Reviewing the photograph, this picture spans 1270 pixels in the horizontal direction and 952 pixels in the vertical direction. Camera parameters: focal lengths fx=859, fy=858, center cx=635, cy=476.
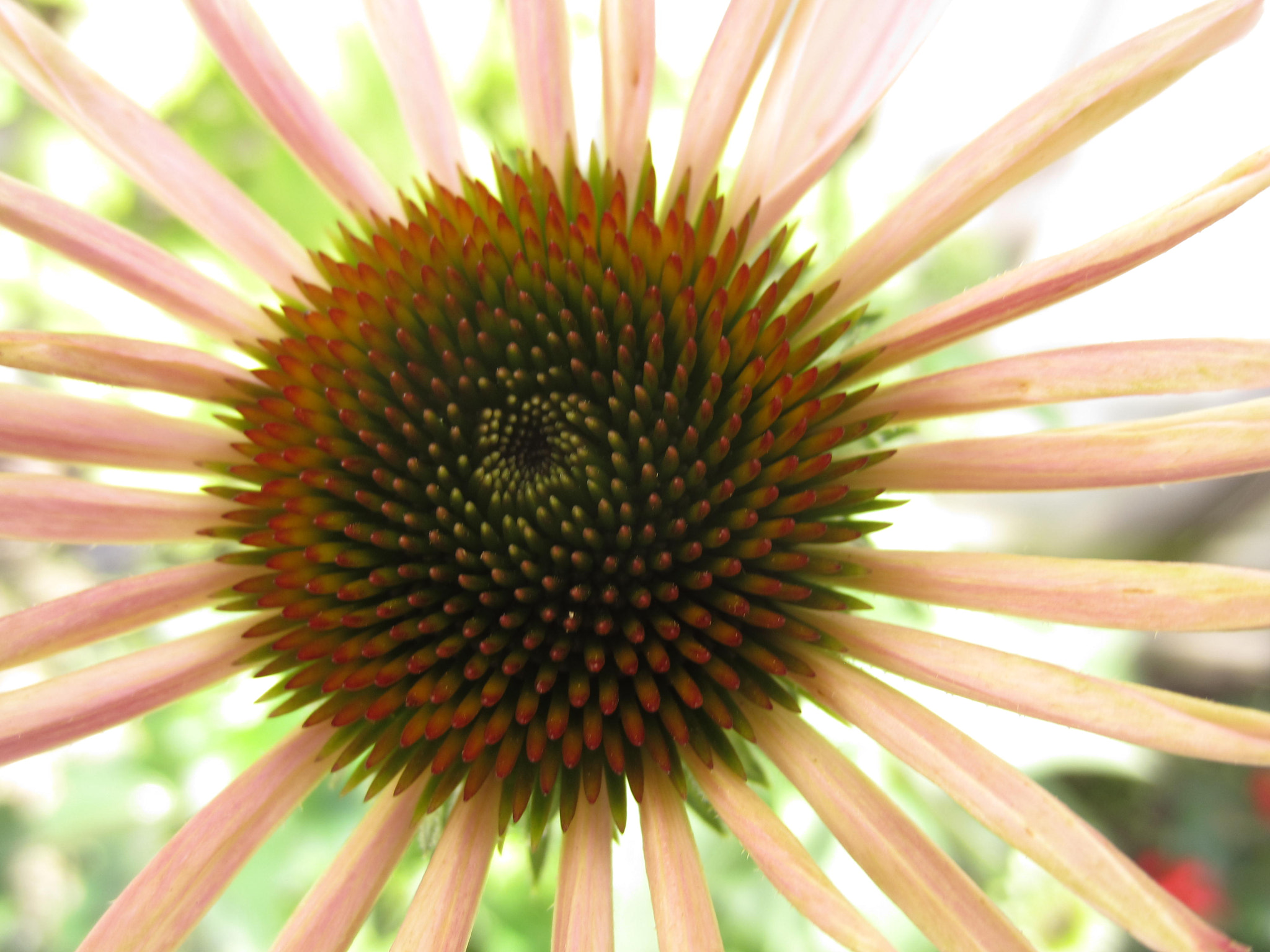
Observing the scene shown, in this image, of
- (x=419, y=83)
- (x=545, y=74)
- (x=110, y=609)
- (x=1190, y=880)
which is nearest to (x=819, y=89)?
(x=545, y=74)

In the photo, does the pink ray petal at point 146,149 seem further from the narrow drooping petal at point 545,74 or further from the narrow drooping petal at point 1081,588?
the narrow drooping petal at point 1081,588

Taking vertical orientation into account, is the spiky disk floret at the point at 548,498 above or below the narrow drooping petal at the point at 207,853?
above

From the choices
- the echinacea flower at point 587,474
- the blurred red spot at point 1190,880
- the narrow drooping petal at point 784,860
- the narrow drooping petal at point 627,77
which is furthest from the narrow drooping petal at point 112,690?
the blurred red spot at point 1190,880

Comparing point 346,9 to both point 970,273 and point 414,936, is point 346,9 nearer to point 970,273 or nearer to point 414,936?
point 970,273

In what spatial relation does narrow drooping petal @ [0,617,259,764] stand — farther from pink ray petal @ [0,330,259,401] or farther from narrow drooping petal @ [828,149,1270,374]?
narrow drooping petal @ [828,149,1270,374]

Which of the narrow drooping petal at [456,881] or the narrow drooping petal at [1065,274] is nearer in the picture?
the narrow drooping petal at [1065,274]

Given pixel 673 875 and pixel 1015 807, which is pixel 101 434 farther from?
pixel 1015 807
